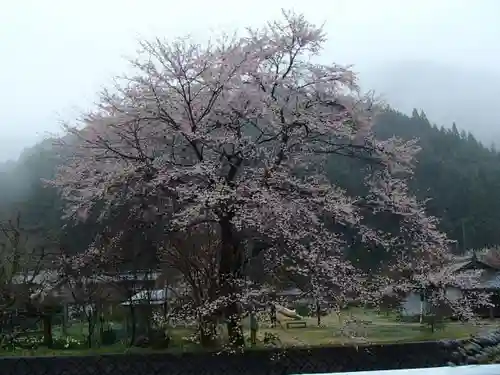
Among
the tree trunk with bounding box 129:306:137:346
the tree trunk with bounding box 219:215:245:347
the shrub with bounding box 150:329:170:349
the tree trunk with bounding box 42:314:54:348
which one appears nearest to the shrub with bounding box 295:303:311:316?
the tree trunk with bounding box 219:215:245:347

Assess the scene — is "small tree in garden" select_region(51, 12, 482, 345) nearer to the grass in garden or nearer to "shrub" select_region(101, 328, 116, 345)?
the grass in garden

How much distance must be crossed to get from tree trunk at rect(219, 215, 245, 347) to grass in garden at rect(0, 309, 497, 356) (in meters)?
0.19

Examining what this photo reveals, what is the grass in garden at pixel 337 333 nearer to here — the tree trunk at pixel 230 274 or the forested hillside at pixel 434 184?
the tree trunk at pixel 230 274

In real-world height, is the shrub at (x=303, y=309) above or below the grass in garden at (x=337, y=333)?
above

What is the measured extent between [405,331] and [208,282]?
119 inches

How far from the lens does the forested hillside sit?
853 cm

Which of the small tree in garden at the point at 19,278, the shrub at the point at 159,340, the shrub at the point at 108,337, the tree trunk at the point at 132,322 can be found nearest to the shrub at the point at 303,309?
the shrub at the point at 159,340

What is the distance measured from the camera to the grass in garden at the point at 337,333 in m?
7.04

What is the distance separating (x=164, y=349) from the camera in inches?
293

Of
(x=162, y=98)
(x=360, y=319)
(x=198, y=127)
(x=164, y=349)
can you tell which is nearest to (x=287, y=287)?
(x=360, y=319)

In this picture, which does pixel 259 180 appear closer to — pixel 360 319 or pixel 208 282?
pixel 208 282

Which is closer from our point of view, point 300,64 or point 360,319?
point 360,319

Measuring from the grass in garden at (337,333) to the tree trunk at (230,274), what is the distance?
7.6 inches

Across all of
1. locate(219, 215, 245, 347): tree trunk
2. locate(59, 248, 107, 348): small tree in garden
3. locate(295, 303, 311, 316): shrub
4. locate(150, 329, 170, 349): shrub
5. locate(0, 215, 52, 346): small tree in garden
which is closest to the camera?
locate(219, 215, 245, 347): tree trunk
